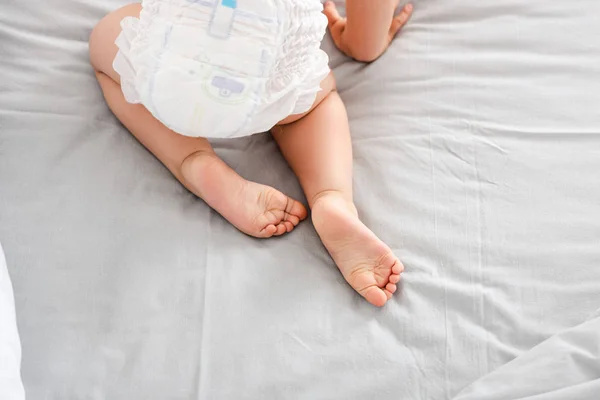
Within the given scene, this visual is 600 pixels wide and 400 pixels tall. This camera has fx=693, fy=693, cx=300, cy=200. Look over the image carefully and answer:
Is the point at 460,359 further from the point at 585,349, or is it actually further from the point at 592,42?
the point at 592,42

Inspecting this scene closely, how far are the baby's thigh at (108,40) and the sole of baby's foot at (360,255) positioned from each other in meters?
0.37

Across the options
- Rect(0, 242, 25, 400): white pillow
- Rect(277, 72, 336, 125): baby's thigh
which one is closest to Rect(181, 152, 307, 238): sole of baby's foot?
Rect(277, 72, 336, 125): baby's thigh

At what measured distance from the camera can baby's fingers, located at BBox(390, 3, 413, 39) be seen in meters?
1.13

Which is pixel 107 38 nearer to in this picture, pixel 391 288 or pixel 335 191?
pixel 335 191

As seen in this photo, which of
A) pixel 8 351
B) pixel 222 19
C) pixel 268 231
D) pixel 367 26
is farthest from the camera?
pixel 367 26

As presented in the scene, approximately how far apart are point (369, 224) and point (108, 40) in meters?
0.45

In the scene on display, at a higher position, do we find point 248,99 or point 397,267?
point 248,99

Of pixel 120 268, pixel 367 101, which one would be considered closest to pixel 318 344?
pixel 120 268

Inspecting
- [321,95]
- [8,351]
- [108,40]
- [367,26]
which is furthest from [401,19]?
[8,351]

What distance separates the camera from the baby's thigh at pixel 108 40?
979mm

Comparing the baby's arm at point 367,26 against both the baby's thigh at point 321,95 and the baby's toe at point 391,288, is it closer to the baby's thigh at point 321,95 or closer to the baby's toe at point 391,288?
the baby's thigh at point 321,95

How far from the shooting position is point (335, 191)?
0.93 metres

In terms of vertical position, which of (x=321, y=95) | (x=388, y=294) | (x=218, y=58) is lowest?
(x=388, y=294)

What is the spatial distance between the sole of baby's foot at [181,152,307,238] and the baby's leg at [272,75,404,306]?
4cm
